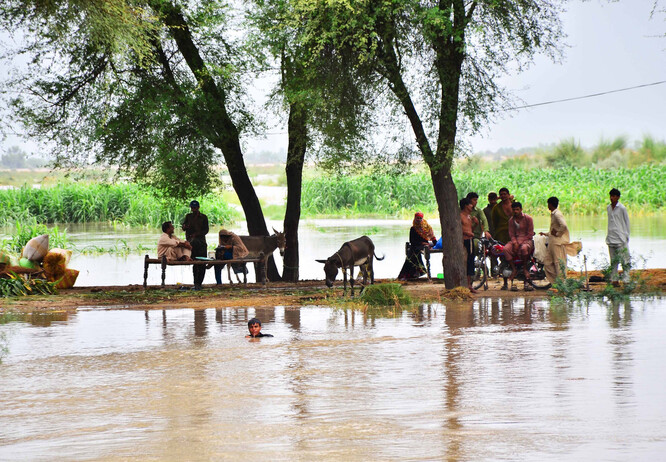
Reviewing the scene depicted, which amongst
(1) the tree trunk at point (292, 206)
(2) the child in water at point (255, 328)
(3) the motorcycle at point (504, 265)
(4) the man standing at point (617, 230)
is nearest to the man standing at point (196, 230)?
(1) the tree trunk at point (292, 206)

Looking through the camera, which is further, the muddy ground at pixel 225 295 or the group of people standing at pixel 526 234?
the group of people standing at pixel 526 234

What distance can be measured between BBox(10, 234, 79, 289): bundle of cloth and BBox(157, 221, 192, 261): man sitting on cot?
2388 mm

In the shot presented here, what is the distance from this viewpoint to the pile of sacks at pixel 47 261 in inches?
786

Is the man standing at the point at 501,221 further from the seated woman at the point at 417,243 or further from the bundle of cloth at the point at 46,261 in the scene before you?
the bundle of cloth at the point at 46,261

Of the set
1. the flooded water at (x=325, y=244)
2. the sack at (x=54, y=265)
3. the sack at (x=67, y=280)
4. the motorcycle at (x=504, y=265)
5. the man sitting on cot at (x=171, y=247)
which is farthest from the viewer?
the flooded water at (x=325, y=244)

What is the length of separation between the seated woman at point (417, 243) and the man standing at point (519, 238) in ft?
9.41

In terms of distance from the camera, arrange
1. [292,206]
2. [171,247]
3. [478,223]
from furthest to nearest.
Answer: [292,206] → [478,223] → [171,247]

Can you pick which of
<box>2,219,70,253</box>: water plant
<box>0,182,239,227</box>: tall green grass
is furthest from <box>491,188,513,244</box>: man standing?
<box>0,182,239,227</box>: tall green grass

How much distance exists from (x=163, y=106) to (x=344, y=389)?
12.0 metres

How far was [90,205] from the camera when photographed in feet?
173

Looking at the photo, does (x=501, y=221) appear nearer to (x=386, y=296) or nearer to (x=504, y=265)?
(x=504, y=265)

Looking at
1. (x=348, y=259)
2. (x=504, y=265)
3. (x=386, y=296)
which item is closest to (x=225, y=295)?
(x=348, y=259)

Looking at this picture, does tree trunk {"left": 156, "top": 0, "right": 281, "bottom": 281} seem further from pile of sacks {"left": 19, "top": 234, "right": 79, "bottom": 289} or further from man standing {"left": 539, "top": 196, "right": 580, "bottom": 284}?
man standing {"left": 539, "top": 196, "right": 580, "bottom": 284}

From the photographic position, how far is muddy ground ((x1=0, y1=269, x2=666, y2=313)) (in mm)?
17422
